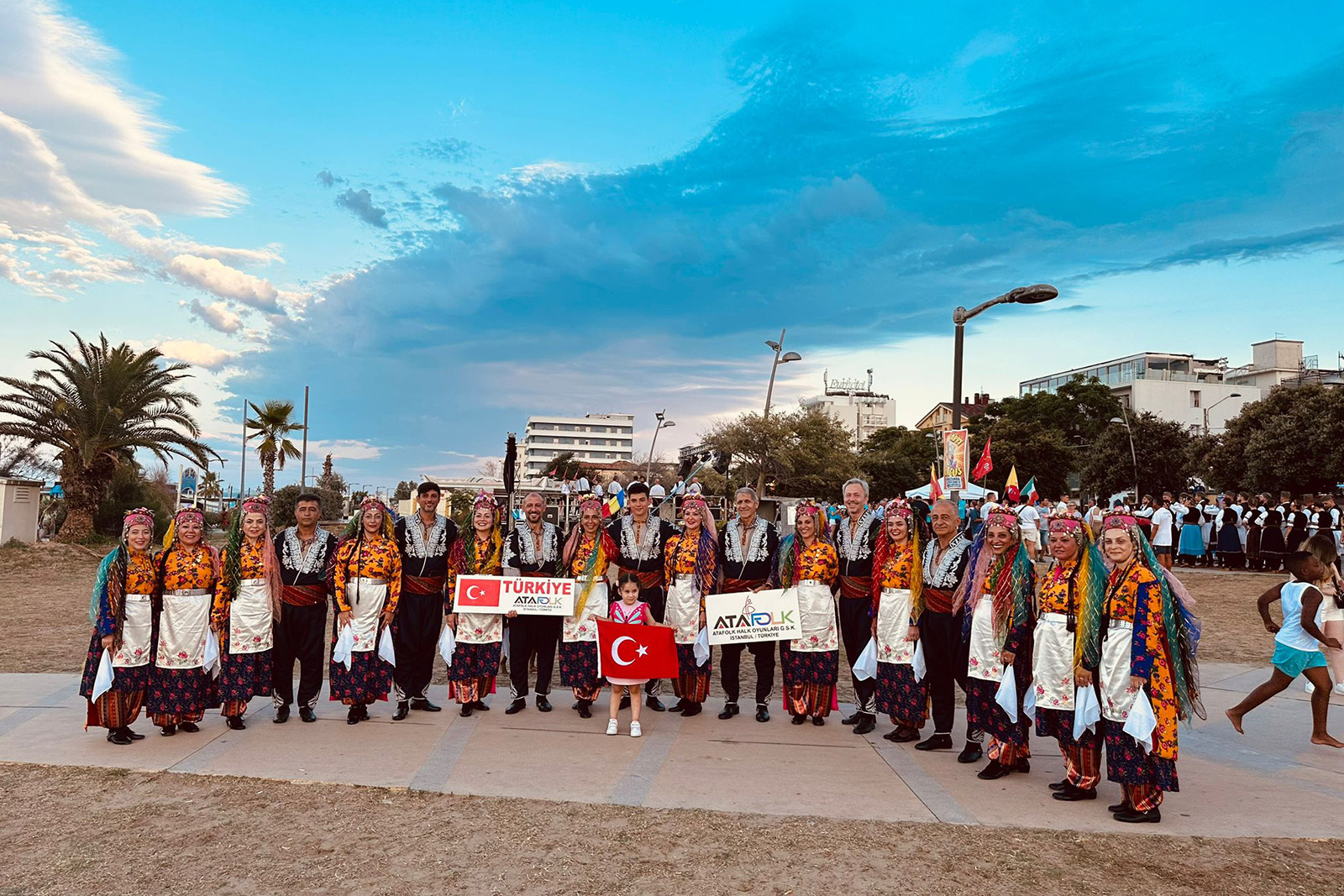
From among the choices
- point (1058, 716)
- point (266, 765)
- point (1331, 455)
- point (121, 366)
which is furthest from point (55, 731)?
point (1331, 455)

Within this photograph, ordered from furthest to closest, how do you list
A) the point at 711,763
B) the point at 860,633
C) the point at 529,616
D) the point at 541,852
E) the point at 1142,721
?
the point at 529,616 → the point at 860,633 → the point at 711,763 → the point at 1142,721 → the point at 541,852

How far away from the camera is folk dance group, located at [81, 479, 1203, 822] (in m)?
4.97

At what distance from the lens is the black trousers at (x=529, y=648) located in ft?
23.9

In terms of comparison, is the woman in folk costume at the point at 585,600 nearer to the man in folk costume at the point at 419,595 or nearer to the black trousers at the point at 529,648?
the black trousers at the point at 529,648

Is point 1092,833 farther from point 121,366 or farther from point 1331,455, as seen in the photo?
point 1331,455

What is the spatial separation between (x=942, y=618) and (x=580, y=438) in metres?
147

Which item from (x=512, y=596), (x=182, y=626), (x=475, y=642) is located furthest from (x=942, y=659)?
(x=182, y=626)

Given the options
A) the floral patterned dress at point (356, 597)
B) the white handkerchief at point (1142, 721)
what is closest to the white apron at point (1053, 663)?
the white handkerchief at point (1142, 721)

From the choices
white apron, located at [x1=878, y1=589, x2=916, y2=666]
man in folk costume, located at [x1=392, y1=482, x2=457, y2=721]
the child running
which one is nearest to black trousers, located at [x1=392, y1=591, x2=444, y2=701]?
man in folk costume, located at [x1=392, y1=482, x2=457, y2=721]

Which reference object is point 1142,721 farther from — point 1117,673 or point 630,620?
point 630,620

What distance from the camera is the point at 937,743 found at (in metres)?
6.26

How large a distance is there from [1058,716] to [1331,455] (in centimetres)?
3087

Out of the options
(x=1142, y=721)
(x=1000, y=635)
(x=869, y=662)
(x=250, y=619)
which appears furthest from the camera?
(x=869, y=662)

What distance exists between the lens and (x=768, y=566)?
7.16m
